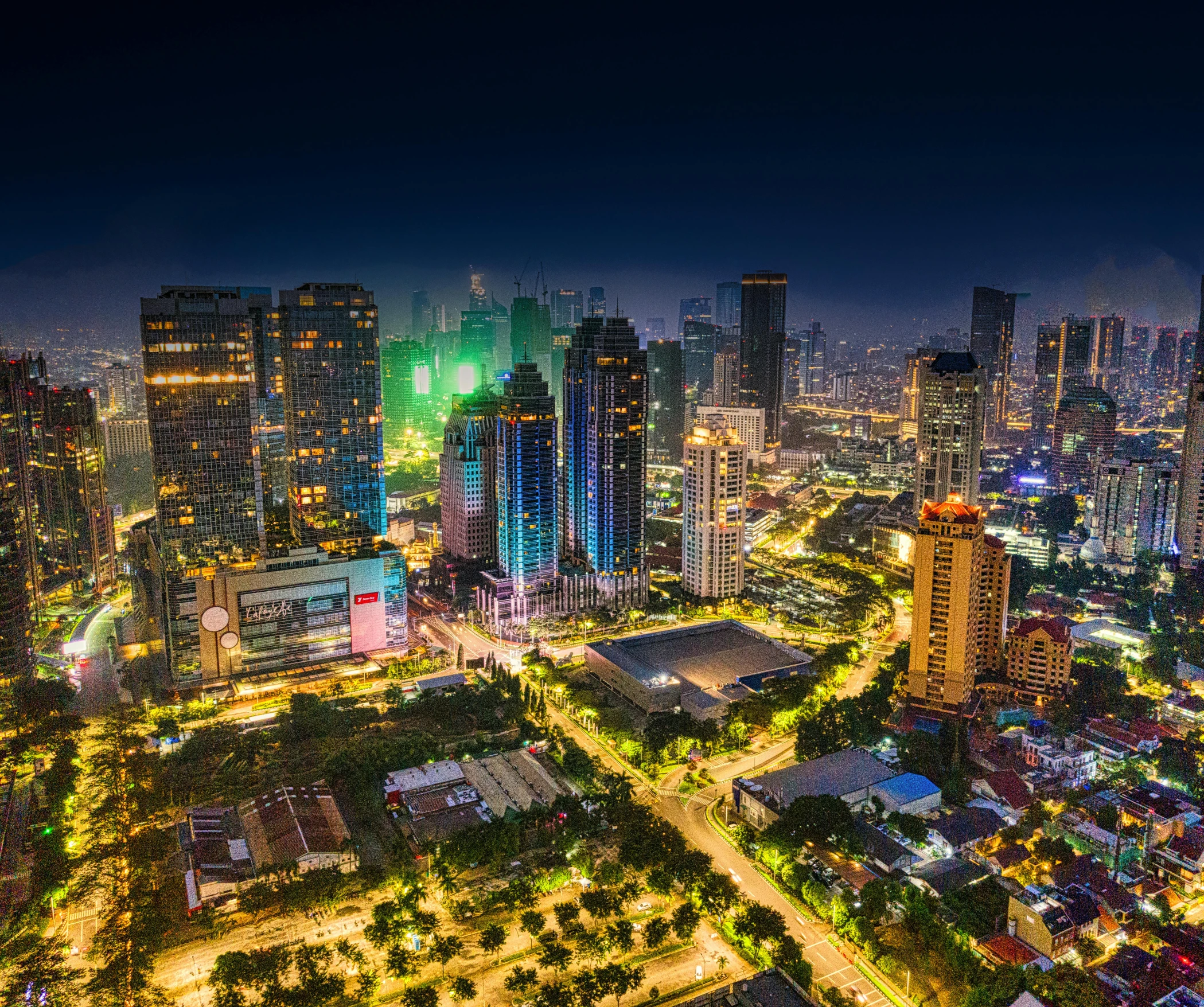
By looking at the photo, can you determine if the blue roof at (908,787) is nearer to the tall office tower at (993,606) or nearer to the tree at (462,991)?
the tall office tower at (993,606)

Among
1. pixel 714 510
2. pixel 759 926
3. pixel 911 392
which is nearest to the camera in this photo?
pixel 759 926

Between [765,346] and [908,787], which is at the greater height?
[765,346]

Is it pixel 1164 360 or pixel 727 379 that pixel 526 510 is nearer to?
pixel 727 379

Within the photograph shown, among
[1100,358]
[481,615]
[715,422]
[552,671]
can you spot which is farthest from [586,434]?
[1100,358]

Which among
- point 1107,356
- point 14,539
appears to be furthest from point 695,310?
point 14,539

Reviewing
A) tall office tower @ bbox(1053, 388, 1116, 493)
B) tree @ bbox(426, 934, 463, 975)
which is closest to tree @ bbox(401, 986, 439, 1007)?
tree @ bbox(426, 934, 463, 975)

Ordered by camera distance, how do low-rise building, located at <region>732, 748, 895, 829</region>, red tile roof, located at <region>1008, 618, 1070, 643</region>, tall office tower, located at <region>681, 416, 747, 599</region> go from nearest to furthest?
1. low-rise building, located at <region>732, 748, 895, 829</region>
2. red tile roof, located at <region>1008, 618, 1070, 643</region>
3. tall office tower, located at <region>681, 416, 747, 599</region>

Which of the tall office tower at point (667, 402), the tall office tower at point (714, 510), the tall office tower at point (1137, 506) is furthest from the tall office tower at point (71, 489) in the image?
the tall office tower at point (1137, 506)

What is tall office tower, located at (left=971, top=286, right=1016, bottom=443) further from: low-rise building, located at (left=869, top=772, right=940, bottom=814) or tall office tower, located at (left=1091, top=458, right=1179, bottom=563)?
low-rise building, located at (left=869, top=772, right=940, bottom=814)
